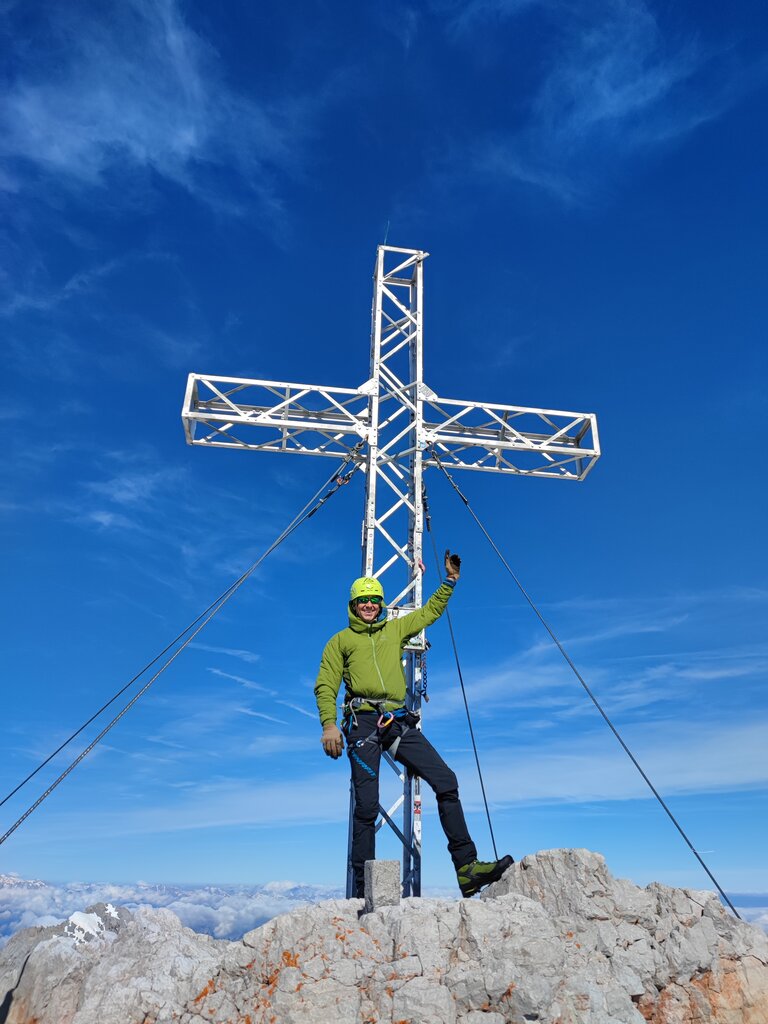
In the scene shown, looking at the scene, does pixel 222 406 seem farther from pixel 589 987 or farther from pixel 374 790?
pixel 589 987

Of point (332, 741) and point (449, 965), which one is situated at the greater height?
point (332, 741)

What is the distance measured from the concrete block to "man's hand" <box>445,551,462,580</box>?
3230 mm

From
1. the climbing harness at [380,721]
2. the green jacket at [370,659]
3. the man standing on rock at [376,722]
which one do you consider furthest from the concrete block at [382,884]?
the green jacket at [370,659]

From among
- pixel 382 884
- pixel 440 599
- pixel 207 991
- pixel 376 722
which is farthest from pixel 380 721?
pixel 207 991

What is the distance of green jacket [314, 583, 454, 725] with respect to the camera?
8258 millimetres

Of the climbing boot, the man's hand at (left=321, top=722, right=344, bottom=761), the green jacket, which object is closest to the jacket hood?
the green jacket

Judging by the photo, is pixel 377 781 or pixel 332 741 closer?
pixel 332 741

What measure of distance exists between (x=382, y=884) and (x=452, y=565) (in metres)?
3.54

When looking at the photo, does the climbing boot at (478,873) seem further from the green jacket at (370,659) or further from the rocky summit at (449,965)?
the green jacket at (370,659)

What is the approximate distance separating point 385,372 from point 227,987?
30.2 ft

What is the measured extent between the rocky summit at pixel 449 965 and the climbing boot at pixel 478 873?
154 millimetres

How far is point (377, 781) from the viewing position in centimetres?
797

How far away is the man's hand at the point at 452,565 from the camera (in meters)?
8.70

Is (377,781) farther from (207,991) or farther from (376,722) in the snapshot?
(207,991)
